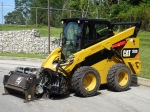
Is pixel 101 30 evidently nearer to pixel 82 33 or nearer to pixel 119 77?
pixel 82 33

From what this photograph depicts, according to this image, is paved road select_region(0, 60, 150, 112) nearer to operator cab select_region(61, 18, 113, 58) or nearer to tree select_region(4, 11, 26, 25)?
operator cab select_region(61, 18, 113, 58)

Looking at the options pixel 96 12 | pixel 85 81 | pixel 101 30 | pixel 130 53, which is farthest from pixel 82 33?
pixel 96 12

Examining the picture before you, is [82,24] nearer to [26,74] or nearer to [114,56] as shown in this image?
[114,56]

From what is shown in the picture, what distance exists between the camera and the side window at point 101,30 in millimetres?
9844

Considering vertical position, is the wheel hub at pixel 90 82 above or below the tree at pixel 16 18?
below

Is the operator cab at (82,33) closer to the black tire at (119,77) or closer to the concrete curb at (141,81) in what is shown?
the black tire at (119,77)

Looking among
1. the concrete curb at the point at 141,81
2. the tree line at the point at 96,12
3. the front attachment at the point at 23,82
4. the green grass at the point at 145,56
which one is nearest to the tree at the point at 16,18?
the tree line at the point at 96,12

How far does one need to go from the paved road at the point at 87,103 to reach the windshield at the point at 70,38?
1.38 m

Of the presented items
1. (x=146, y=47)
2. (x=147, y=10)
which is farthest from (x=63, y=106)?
(x=147, y=10)

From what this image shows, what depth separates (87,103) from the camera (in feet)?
27.5

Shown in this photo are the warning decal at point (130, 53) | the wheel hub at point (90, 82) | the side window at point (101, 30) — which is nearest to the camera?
the wheel hub at point (90, 82)

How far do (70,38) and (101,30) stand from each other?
974mm

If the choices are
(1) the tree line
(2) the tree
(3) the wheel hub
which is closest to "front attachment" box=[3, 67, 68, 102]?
(3) the wheel hub

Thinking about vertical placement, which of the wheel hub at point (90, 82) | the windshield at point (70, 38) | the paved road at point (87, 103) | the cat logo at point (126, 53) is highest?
the windshield at point (70, 38)
